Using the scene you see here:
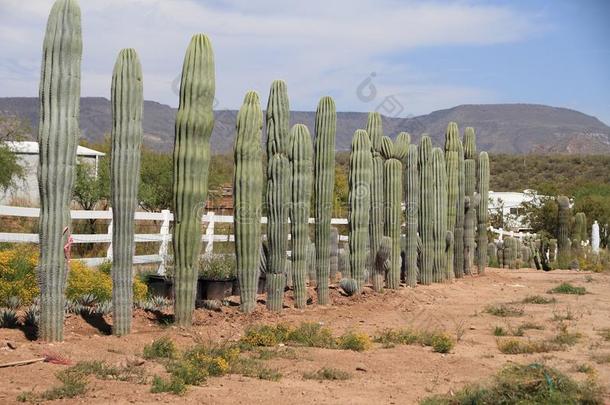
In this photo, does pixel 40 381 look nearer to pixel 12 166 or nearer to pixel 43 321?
pixel 43 321

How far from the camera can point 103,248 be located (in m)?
19.2

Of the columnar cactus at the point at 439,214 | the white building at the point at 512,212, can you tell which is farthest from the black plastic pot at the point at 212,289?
the white building at the point at 512,212

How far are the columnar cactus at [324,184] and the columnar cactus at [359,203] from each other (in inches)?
35.3

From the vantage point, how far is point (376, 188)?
16156 mm

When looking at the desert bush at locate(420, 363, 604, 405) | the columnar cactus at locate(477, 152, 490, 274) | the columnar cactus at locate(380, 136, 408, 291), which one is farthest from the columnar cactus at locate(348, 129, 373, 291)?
the desert bush at locate(420, 363, 604, 405)

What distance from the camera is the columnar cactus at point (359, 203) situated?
595 inches

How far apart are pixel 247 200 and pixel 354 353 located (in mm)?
3277

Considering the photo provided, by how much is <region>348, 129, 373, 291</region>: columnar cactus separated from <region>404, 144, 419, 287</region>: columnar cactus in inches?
86.3

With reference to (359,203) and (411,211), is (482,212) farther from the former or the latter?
(359,203)

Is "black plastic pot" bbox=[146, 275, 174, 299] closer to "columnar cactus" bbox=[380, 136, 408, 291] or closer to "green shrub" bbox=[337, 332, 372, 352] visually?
"columnar cactus" bbox=[380, 136, 408, 291]

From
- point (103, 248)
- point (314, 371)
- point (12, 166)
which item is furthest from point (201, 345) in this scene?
point (12, 166)

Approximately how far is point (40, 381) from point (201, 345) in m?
2.04

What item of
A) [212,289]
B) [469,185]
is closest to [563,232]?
[469,185]

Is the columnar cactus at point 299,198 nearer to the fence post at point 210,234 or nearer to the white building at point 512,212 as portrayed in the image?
the fence post at point 210,234
